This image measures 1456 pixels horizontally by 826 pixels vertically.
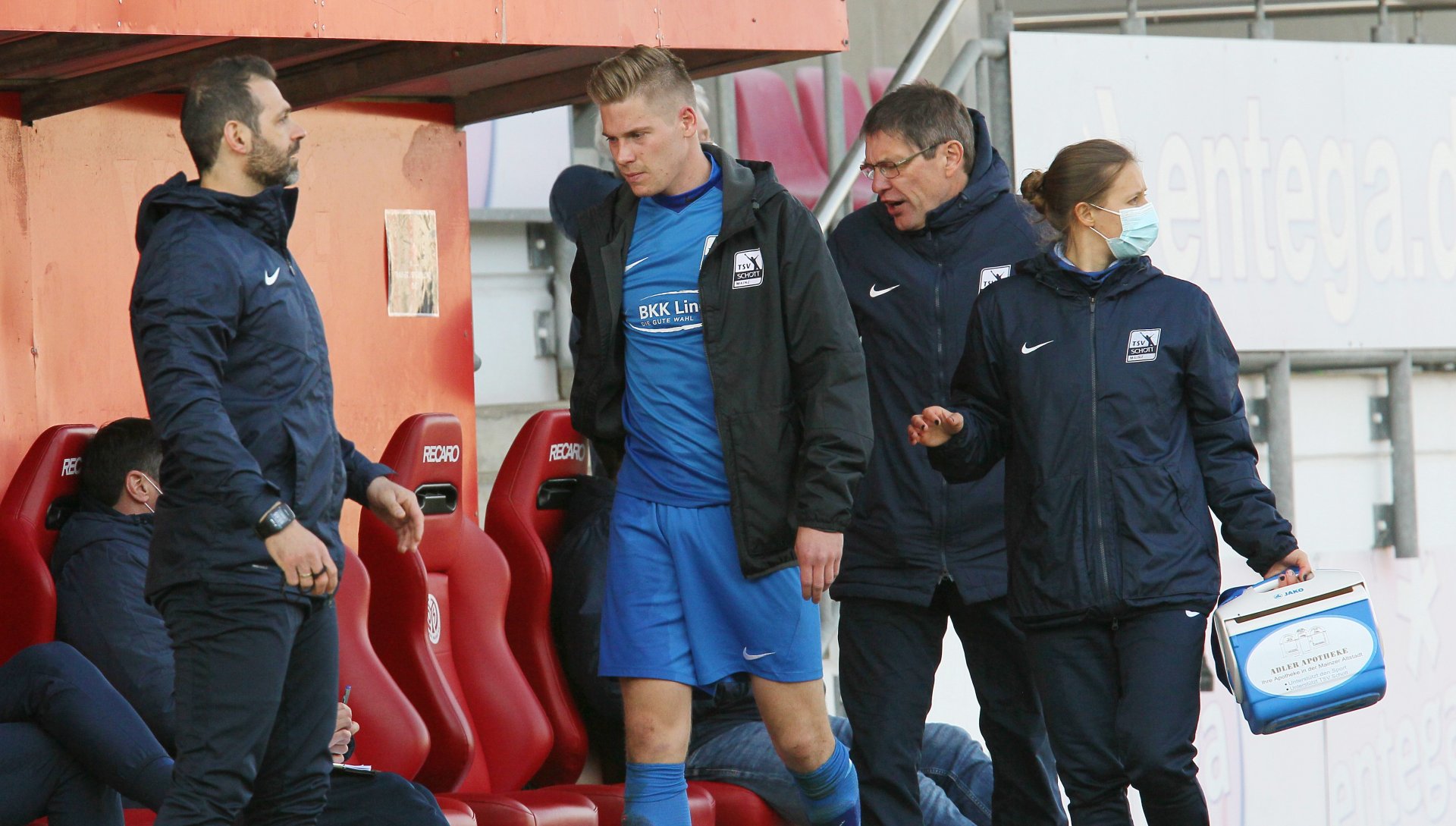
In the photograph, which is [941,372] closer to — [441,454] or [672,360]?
[672,360]

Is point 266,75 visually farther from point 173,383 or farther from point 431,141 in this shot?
point 431,141

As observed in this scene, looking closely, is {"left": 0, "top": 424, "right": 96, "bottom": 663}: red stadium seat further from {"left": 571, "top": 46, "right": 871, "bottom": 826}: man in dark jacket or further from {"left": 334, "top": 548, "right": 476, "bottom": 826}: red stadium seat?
{"left": 571, "top": 46, "right": 871, "bottom": 826}: man in dark jacket

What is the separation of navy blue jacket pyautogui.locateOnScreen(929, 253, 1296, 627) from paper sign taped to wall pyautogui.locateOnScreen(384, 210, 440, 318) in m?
2.45

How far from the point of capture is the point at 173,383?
2.96 meters

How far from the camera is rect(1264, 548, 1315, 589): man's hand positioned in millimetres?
3531

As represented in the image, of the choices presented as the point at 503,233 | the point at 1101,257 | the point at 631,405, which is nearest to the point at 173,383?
the point at 631,405

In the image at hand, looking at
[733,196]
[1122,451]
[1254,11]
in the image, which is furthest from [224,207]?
[1254,11]

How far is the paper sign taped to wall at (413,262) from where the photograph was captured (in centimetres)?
564

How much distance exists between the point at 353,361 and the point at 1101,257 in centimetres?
261

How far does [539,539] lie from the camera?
16.4 ft

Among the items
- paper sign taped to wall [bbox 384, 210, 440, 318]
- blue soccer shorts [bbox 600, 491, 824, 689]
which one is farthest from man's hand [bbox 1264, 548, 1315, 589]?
paper sign taped to wall [bbox 384, 210, 440, 318]

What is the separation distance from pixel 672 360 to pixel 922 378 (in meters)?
0.71

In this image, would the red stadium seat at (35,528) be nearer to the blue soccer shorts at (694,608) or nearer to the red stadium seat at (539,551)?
the red stadium seat at (539,551)

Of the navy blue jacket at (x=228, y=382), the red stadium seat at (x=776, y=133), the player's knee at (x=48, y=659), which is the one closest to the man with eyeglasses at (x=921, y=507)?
the navy blue jacket at (x=228, y=382)
